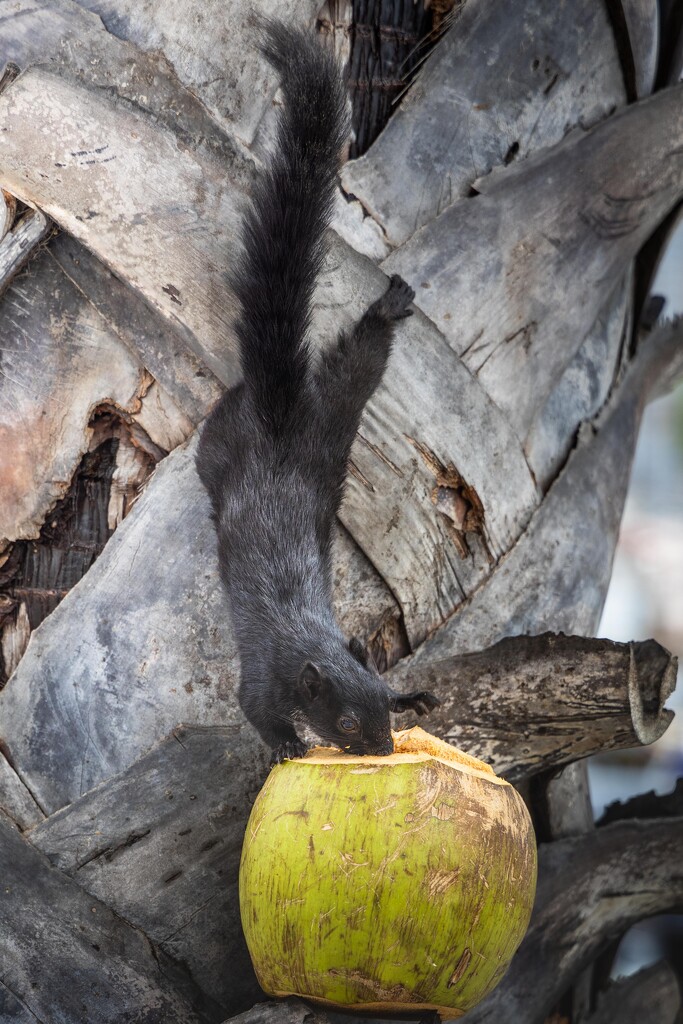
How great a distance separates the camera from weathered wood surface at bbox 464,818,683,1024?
4.47ft

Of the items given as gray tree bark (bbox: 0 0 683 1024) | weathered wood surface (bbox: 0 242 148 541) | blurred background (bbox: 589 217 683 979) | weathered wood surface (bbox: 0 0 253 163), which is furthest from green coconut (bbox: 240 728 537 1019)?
blurred background (bbox: 589 217 683 979)

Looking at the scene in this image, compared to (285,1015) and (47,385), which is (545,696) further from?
(47,385)

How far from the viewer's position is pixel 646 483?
3.53 metres

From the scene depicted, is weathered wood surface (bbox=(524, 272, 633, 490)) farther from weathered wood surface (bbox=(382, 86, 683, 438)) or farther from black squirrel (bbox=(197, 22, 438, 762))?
black squirrel (bbox=(197, 22, 438, 762))

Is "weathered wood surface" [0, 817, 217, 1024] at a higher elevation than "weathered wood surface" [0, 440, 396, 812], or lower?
lower

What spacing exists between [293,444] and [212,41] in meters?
0.52

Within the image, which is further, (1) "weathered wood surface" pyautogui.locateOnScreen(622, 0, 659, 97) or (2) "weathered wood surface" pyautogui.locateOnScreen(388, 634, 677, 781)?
(1) "weathered wood surface" pyautogui.locateOnScreen(622, 0, 659, 97)

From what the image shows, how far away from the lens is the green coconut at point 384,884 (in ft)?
3.12

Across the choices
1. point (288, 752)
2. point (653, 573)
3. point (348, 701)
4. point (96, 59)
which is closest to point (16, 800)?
point (288, 752)

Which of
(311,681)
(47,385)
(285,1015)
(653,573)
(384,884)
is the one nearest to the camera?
(384,884)

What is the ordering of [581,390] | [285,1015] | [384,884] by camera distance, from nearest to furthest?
[384,884], [285,1015], [581,390]

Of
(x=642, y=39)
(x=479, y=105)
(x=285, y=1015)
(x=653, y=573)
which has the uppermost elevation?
(x=642, y=39)

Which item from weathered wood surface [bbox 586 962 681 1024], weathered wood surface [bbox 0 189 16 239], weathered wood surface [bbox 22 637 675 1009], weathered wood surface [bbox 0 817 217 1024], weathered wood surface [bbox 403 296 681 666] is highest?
weathered wood surface [bbox 0 189 16 239]

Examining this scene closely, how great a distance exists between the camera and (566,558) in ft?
4.75
